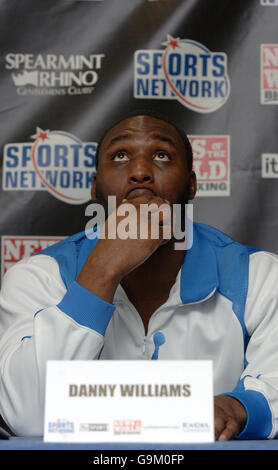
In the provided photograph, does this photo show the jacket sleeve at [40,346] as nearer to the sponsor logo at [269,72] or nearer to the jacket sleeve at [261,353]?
the jacket sleeve at [261,353]

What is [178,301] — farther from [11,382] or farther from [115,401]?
[115,401]

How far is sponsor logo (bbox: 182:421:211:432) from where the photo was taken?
0.65 metres

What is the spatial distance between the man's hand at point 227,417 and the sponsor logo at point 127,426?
17 centimetres

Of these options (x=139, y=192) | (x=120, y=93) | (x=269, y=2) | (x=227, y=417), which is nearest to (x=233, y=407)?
(x=227, y=417)

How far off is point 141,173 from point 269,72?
2.22 feet

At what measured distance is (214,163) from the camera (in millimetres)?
1707

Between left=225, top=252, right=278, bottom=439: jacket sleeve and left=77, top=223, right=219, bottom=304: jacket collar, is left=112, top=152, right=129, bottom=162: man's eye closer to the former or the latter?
left=77, top=223, right=219, bottom=304: jacket collar

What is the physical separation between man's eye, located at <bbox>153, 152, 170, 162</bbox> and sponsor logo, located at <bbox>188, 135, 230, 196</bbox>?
1.35 feet

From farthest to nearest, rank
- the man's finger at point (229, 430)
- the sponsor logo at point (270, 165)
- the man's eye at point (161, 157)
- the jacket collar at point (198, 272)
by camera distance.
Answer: the sponsor logo at point (270, 165) < the man's eye at point (161, 157) < the jacket collar at point (198, 272) < the man's finger at point (229, 430)

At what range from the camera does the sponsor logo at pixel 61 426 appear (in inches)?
25.5

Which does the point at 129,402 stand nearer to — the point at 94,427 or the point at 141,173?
the point at 94,427

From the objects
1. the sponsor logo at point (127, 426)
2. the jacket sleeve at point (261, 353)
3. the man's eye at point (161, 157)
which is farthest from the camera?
the man's eye at point (161, 157)

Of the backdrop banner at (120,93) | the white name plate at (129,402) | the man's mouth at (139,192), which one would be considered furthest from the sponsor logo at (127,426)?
the backdrop banner at (120,93)
